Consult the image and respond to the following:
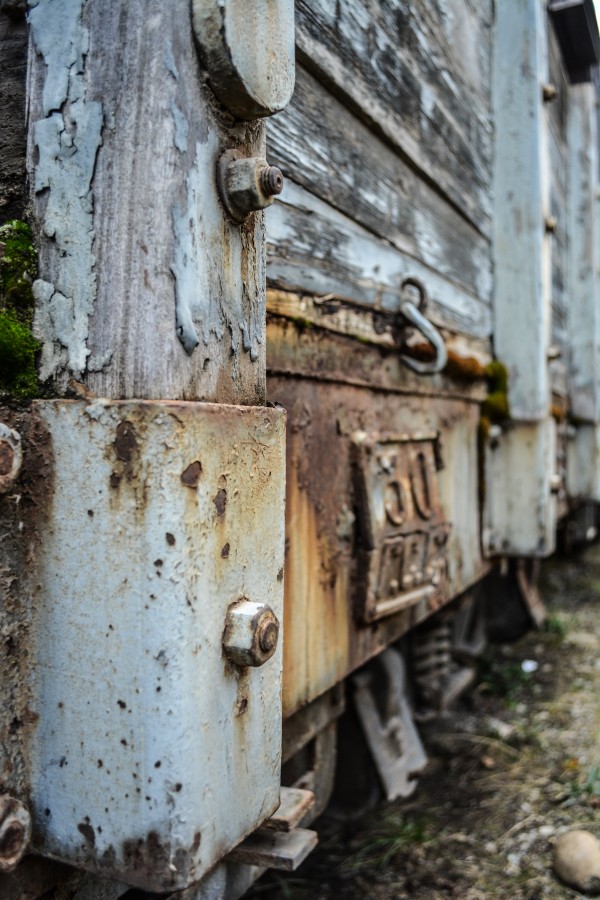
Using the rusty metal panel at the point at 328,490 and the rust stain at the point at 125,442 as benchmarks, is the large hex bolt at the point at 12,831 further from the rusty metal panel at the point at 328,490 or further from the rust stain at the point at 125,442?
the rusty metal panel at the point at 328,490

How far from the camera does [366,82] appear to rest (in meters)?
1.82

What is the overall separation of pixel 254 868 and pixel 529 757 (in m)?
1.88

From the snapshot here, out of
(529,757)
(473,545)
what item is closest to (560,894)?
(529,757)

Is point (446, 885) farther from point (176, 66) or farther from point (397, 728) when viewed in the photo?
point (176, 66)

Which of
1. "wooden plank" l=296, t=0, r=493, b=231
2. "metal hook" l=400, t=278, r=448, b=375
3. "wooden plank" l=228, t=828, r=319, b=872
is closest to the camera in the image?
"wooden plank" l=228, t=828, r=319, b=872

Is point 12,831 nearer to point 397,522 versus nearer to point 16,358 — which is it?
point 16,358

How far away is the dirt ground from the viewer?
2.15 meters

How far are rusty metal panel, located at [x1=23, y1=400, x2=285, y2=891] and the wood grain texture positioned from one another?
7 centimetres

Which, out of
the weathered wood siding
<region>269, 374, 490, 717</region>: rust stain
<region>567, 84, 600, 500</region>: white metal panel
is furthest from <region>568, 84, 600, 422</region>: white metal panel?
<region>269, 374, 490, 717</region>: rust stain

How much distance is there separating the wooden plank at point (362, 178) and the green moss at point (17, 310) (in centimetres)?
63

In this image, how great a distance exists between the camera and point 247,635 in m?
0.87

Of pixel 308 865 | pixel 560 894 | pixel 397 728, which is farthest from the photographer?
pixel 397 728

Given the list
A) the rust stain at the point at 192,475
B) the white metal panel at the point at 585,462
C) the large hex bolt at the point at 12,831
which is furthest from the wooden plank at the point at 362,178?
the white metal panel at the point at 585,462

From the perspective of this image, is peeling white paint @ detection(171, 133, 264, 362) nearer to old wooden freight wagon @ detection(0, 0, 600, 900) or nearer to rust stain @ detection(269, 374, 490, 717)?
old wooden freight wagon @ detection(0, 0, 600, 900)
